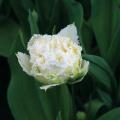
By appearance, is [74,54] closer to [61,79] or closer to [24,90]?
[61,79]

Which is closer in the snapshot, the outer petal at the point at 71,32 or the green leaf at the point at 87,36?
the outer petal at the point at 71,32

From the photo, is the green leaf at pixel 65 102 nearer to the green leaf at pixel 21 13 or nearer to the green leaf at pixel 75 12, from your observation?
the green leaf at pixel 75 12

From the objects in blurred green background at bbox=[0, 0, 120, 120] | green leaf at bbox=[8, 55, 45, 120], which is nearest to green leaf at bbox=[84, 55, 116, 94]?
blurred green background at bbox=[0, 0, 120, 120]

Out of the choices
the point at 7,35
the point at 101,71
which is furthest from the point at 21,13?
the point at 101,71

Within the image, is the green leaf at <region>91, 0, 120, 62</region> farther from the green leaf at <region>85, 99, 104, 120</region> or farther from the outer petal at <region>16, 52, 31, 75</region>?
the outer petal at <region>16, 52, 31, 75</region>

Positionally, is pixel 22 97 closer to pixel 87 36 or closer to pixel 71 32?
pixel 71 32

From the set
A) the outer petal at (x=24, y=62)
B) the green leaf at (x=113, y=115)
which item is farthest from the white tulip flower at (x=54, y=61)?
the green leaf at (x=113, y=115)

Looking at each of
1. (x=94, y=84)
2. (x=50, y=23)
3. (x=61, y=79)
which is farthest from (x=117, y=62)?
(x=61, y=79)
